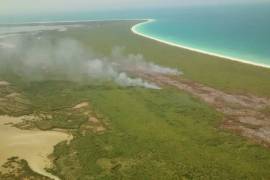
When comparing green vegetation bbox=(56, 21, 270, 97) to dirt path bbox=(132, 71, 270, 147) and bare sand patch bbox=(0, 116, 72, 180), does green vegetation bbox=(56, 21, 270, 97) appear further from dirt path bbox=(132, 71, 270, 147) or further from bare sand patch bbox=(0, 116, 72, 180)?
bare sand patch bbox=(0, 116, 72, 180)

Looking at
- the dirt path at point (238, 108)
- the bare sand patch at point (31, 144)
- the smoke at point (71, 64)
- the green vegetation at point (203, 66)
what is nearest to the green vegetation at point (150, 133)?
the green vegetation at point (203, 66)

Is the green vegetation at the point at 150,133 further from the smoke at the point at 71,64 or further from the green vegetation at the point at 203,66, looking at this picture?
the smoke at the point at 71,64

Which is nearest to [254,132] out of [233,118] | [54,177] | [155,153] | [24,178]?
[233,118]

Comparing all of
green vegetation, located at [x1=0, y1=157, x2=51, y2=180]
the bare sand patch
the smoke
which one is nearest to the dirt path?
the smoke

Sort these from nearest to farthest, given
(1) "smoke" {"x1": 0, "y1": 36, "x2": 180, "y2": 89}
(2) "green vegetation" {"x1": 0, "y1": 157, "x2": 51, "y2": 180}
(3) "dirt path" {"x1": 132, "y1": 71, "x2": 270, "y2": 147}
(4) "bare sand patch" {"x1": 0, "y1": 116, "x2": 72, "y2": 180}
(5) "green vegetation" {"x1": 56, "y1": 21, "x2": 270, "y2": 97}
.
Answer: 1. (2) "green vegetation" {"x1": 0, "y1": 157, "x2": 51, "y2": 180}
2. (4) "bare sand patch" {"x1": 0, "y1": 116, "x2": 72, "y2": 180}
3. (3) "dirt path" {"x1": 132, "y1": 71, "x2": 270, "y2": 147}
4. (5) "green vegetation" {"x1": 56, "y1": 21, "x2": 270, "y2": 97}
5. (1) "smoke" {"x1": 0, "y1": 36, "x2": 180, "y2": 89}

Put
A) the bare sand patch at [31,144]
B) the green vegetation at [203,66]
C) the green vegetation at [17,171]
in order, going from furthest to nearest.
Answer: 1. the green vegetation at [203,66]
2. the bare sand patch at [31,144]
3. the green vegetation at [17,171]
